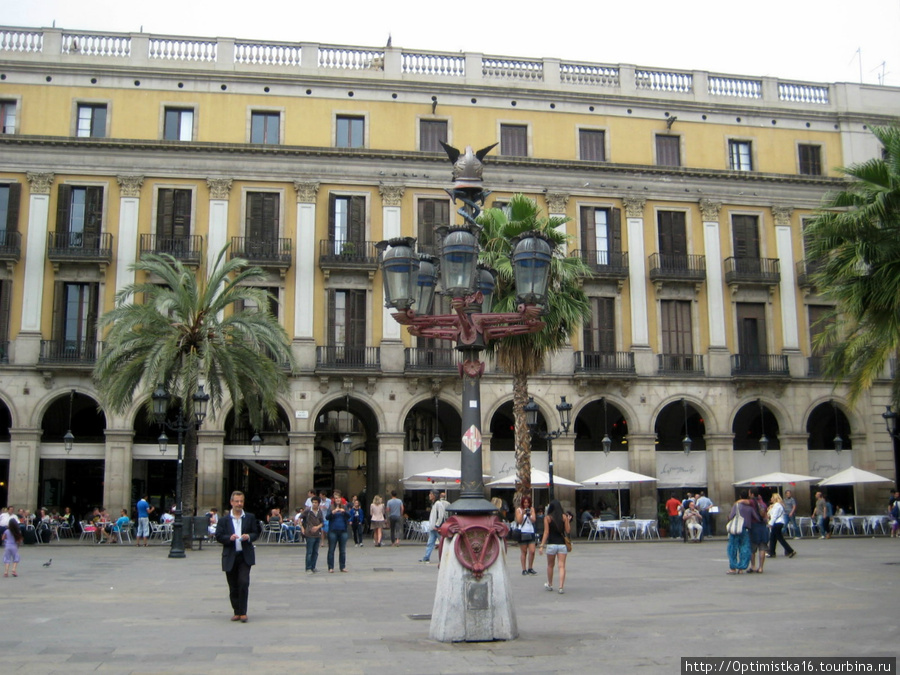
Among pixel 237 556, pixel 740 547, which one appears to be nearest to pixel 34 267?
pixel 237 556

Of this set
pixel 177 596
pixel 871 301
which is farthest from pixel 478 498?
pixel 871 301

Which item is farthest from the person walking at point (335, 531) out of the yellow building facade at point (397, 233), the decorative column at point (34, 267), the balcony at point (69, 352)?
the decorative column at point (34, 267)

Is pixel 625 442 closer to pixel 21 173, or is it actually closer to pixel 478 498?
pixel 21 173

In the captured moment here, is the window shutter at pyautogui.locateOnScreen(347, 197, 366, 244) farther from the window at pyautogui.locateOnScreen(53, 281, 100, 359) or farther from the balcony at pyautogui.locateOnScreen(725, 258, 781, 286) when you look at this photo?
the balcony at pyautogui.locateOnScreen(725, 258, 781, 286)

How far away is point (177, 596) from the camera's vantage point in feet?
50.5

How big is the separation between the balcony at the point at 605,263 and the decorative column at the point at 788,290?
662cm

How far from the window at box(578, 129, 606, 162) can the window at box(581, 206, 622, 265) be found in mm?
2150

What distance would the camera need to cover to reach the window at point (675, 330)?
1441 inches

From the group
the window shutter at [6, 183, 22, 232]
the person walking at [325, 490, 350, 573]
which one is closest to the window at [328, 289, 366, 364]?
the window shutter at [6, 183, 22, 232]

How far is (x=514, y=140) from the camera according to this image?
37.0 meters

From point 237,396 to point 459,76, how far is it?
1656cm

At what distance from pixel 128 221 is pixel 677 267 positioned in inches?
820

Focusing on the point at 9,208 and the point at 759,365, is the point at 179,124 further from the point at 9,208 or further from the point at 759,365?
the point at 759,365

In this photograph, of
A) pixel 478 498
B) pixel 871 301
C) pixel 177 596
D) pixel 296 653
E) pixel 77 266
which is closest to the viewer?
pixel 296 653
